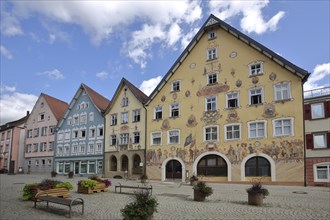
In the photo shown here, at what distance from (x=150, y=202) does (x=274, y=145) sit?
71.1 feet

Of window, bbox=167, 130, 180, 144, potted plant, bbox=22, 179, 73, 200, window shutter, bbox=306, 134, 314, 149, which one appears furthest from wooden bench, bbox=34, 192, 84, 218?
window, bbox=167, 130, 180, 144

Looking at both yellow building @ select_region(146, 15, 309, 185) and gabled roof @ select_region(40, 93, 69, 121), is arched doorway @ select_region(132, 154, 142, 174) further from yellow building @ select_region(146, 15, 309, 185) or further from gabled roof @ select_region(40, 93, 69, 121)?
gabled roof @ select_region(40, 93, 69, 121)

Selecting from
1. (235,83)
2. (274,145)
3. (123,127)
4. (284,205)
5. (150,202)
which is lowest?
(284,205)

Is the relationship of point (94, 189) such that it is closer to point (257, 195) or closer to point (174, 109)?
point (257, 195)

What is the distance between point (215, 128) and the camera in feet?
105

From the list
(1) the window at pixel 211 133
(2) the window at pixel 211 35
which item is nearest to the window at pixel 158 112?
(1) the window at pixel 211 133

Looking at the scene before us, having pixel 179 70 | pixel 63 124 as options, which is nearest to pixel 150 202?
pixel 179 70

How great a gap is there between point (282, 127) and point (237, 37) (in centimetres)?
1058

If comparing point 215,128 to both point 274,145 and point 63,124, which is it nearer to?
point 274,145

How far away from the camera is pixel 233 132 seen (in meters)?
30.8

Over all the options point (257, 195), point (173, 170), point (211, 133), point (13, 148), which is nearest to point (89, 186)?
point (257, 195)

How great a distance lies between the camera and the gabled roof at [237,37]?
28.3 m

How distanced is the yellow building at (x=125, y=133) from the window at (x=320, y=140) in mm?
19247

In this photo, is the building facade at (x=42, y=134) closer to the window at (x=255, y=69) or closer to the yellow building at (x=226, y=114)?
the yellow building at (x=226, y=114)
